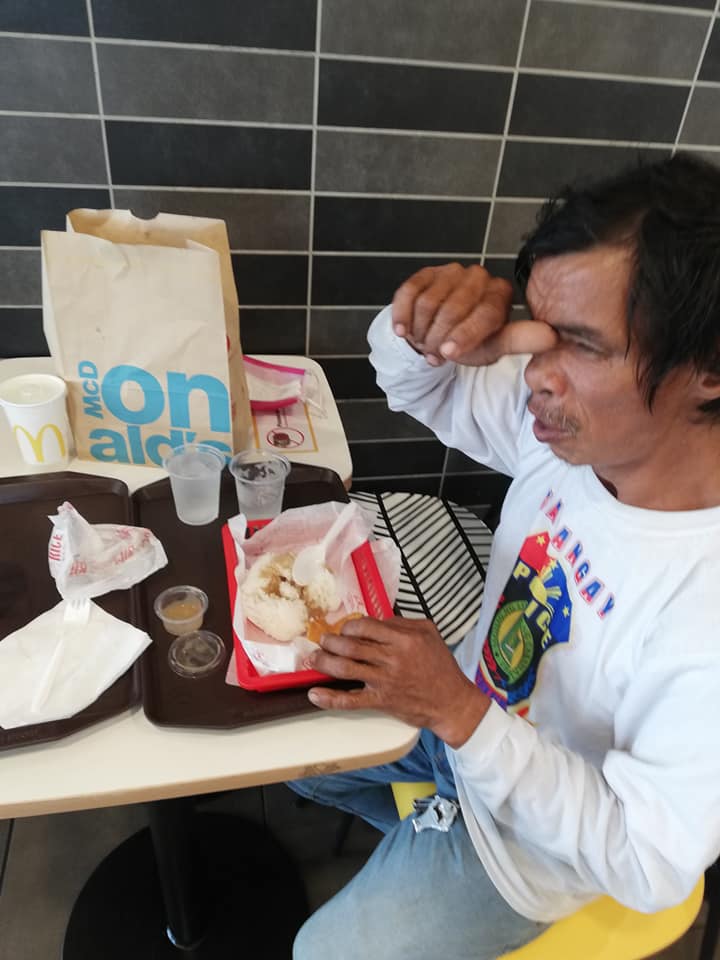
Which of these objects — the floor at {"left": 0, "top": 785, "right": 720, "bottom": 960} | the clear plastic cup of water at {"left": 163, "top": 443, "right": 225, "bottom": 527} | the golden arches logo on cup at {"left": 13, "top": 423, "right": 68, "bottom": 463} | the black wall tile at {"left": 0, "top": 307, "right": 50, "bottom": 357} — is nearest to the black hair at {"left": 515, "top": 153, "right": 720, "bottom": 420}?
the clear plastic cup of water at {"left": 163, "top": 443, "right": 225, "bottom": 527}

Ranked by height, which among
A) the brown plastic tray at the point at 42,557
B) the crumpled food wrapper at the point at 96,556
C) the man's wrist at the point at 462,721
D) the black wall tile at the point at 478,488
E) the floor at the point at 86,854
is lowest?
the floor at the point at 86,854

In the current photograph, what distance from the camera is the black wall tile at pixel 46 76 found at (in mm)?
1129

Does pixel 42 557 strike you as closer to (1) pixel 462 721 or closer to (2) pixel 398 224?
(1) pixel 462 721

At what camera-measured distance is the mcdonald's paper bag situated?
37.9 inches

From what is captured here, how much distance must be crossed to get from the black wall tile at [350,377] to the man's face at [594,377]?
0.76 meters

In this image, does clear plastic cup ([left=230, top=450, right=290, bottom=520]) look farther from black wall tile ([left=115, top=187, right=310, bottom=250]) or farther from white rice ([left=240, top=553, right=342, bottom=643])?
black wall tile ([left=115, top=187, right=310, bottom=250])

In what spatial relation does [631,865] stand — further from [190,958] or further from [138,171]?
[138,171]

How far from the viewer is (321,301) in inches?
57.7

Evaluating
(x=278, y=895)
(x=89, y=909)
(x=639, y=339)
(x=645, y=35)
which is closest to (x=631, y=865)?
(x=639, y=339)

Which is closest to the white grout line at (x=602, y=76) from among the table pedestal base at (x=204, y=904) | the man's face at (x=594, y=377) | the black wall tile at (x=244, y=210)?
the black wall tile at (x=244, y=210)

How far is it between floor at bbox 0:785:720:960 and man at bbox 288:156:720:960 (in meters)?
0.56

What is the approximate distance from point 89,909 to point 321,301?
1.25 m

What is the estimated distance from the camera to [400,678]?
2.53 ft

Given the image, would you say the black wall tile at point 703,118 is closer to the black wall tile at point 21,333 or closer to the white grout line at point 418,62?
the white grout line at point 418,62
